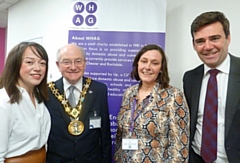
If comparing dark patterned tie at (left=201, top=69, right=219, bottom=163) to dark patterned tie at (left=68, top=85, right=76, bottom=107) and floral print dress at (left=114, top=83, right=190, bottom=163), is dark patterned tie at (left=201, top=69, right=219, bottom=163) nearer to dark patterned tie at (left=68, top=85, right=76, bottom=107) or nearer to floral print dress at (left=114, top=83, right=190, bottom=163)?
floral print dress at (left=114, top=83, right=190, bottom=163)

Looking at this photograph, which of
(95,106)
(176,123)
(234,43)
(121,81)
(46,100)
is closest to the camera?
(176,123)

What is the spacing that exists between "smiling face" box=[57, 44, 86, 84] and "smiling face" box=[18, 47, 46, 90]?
23 centimetres

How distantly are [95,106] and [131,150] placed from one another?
0.48m

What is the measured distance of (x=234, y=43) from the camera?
2475 mm

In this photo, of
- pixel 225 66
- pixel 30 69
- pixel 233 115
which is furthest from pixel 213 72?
pixel 30 69

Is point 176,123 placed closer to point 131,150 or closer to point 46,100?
point 131,150

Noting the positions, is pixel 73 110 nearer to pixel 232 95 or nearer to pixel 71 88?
pixel 71 88

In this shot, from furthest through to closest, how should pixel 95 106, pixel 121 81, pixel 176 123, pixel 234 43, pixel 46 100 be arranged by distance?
pixel 121 81
pixel 234 43
pixel 95 106
pixel 46 100
pixel 176 123

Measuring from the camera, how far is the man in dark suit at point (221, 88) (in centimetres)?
169

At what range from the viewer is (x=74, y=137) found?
1867 mm

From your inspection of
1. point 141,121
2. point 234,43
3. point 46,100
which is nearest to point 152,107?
point 141,121

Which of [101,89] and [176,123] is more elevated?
[101,89]

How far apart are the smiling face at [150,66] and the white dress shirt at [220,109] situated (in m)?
0.40

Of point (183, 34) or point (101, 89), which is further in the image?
point (183, 34)
